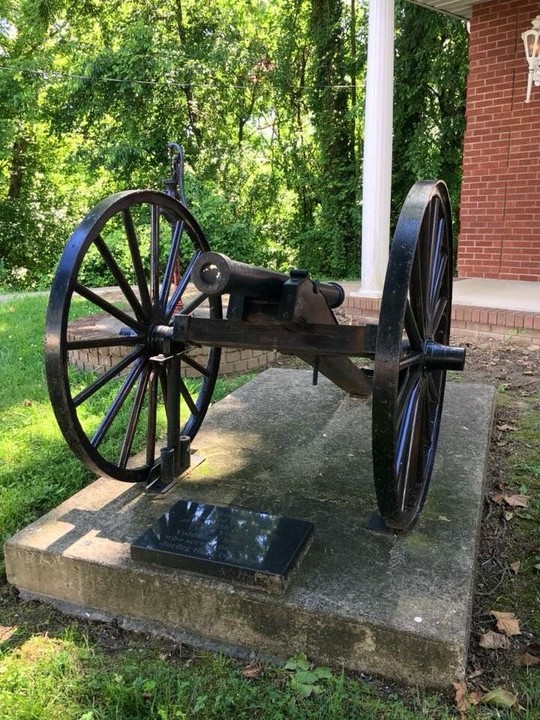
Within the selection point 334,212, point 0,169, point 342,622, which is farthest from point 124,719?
Result: point 0,169

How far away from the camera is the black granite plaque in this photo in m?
2.00

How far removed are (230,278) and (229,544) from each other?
89 centimetres

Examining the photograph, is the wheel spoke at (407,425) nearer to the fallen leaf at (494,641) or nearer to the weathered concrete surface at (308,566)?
the weathered concrete surface at (308,566)

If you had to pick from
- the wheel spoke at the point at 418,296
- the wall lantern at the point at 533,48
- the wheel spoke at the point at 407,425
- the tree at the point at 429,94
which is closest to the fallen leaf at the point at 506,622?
the wheel spoke at the point at 407,425

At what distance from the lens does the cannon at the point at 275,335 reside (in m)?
1.85

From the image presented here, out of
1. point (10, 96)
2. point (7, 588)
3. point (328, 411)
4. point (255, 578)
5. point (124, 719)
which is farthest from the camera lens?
point (10, 96)

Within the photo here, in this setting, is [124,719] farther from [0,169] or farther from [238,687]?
[0,169]

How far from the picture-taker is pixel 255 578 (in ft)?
6.50

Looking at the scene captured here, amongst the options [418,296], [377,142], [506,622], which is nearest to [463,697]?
[506,622]

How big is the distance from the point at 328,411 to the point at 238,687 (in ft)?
6.53

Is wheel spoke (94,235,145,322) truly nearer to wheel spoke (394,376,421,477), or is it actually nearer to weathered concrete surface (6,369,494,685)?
weathered concrete surface (6,369,494,685)

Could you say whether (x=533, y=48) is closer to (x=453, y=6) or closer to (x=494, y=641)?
(x=453, y=6)

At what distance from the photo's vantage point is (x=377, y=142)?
646cm

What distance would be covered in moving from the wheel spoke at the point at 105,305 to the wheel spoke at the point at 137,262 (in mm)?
73
